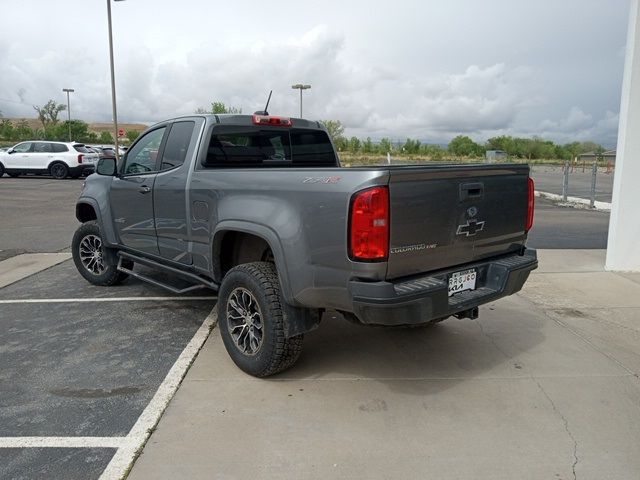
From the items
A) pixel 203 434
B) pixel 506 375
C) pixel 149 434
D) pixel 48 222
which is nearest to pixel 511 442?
pixel 506 375

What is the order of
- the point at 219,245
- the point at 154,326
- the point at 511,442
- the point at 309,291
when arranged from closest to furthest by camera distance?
the point at 511,442, the point at 309,291, the point at 219,245, the point at 154,326

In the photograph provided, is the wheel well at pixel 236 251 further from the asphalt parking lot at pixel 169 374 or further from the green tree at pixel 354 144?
the green tree at pixel 354 144

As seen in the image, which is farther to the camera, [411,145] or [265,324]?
[411,145]

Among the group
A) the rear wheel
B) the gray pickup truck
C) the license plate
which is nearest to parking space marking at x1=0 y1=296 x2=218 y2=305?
the gray pickup truck

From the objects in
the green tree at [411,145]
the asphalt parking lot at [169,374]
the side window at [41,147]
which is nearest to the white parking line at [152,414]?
the asphalt parking lot at [169,374]

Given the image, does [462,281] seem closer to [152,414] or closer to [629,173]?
[152,414]

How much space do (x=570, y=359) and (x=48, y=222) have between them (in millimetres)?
11213

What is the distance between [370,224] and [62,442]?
6.98 ft

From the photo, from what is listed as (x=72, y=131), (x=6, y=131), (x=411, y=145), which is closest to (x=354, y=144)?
(x=411, y=145)

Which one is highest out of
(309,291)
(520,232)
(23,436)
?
(520,232)

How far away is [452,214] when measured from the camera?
339 cm

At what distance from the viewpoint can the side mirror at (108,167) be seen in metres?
5.62

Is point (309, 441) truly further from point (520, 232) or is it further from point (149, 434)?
point (520, 232)

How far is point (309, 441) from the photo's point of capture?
3.07m
